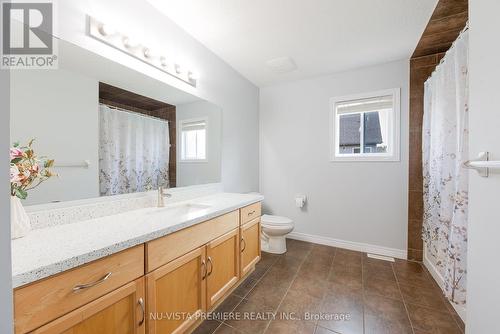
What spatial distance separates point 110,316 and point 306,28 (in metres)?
2.41

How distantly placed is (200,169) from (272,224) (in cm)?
110

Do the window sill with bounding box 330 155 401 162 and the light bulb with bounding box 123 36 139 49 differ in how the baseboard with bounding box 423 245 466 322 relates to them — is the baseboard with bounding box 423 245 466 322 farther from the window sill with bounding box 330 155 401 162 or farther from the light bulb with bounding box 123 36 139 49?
the light bulb with bounding box 123 36 139 49

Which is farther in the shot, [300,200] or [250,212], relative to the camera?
[300,200]

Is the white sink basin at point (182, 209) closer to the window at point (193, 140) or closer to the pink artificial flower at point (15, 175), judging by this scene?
the window at point (193, 140)

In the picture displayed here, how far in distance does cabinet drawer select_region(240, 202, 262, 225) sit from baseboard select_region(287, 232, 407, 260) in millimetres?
1235

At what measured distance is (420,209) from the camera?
7.80 ft

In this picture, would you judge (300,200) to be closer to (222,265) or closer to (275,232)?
(275,232)

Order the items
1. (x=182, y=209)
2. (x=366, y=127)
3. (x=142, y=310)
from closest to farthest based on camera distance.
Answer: (x=142, y=310) < (x=182, y=209) < (x=366, y=127)

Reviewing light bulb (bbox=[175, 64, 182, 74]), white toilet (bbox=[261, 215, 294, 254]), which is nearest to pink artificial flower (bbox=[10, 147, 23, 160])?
light bulb (bbox=[175, 64, 182, 74])

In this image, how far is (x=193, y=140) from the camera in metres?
2.10

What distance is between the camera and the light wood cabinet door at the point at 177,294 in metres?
1.04

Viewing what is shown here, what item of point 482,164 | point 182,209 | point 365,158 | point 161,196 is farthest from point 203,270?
point 365,158

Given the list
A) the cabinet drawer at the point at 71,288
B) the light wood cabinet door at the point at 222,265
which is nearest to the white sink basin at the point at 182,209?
the light wood cabinet door at the point at 222,265

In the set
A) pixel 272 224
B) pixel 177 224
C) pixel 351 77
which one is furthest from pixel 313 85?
pixel 177 224
